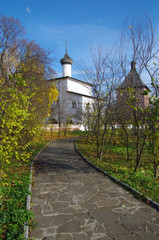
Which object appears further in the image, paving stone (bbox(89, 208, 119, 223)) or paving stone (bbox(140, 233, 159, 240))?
paving stone (bbox(89, 208, 119, 223))

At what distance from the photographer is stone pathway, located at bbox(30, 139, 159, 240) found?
327cm

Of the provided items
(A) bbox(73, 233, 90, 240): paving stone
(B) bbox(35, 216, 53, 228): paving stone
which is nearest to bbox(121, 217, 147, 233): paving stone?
(A) bbox(73, 233, 90, 240): paving stone

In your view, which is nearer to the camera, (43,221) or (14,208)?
(43,221)

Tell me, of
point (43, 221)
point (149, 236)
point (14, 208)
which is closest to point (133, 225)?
point (149, 236)

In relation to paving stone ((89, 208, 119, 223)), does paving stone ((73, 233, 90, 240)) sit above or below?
below

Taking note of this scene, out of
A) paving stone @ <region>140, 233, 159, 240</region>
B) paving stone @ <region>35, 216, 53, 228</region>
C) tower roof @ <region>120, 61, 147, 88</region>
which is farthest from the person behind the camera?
tower roof @ <region>120, 61, 147, 88</region>

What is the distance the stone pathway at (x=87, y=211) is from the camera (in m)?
3.27

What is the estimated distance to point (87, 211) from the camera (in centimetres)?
408

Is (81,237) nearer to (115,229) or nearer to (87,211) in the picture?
(115,229)

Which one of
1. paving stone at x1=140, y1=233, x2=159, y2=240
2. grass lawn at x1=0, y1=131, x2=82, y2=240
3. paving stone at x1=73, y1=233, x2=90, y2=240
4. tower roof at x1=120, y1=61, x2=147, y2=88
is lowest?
paving stone at x1=73, y1=233, x2=90, y2=240

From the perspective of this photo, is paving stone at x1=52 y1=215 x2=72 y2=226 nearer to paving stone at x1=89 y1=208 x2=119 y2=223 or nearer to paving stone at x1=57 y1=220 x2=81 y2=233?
paving stone at x1=57 y1=220 x2=81 y2=233

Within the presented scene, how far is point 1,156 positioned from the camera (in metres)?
4.43

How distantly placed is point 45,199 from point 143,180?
337cm

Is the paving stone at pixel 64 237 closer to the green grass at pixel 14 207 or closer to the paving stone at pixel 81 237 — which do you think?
the paving stone at pixel 81 237
